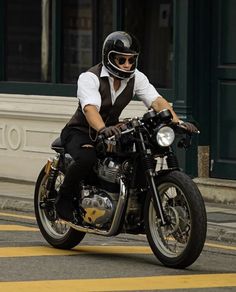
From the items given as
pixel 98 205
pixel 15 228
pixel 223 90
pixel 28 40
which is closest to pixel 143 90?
pixel 98 205

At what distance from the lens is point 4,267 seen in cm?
901

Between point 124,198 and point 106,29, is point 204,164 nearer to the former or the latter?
Result: point 106,29

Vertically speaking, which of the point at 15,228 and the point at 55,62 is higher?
the point at 55,62

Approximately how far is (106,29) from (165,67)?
1219mm

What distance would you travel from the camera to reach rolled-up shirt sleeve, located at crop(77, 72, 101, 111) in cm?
954

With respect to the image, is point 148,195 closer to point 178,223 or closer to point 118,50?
point 178,223

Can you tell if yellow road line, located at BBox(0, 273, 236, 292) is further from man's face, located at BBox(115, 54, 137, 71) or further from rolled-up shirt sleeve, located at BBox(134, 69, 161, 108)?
man's face, located at BBox(115, 54, 137, 71)

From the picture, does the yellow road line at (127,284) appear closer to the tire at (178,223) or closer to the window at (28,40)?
the tire at (178,223)

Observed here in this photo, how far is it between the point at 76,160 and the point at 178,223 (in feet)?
3.51

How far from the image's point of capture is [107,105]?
9750mm

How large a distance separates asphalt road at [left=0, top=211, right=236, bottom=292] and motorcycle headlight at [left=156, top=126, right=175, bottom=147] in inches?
38.9

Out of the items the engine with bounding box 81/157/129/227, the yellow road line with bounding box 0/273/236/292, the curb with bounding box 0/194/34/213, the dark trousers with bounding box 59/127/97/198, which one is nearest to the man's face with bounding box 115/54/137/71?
the dark trousers with bounding box 59/127/97/198

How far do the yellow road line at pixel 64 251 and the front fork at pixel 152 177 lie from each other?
114 cm

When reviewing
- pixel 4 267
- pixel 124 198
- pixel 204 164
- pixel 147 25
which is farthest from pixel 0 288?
pixel 147 25
